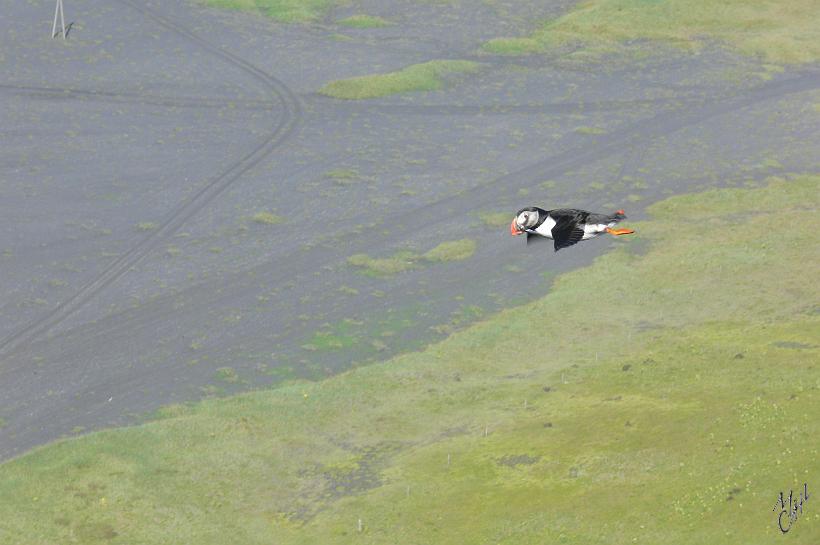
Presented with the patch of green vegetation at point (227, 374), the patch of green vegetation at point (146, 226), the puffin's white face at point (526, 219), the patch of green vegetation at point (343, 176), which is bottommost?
the patch of green vegetation at point (227, 374)

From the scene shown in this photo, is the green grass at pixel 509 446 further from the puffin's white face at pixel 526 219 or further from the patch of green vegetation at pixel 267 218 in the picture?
the patch of green vegetation at pixel 267 218

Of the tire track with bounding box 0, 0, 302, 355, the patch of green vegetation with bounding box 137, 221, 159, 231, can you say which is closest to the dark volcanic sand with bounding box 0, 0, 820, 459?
the tire track with bounding box 0, 0, 302, 355

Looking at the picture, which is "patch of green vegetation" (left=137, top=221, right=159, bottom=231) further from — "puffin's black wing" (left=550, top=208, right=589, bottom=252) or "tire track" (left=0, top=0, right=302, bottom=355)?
"puffin's black wing" (left=550, top=208, right=589, bottom=252)

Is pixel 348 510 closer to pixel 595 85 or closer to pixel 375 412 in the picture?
pixel 375 412

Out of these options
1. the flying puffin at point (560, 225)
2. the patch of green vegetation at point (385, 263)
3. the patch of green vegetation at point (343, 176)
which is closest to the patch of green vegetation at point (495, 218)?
the patch of green vegetation at point (385, 263)

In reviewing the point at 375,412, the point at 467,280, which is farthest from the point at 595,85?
the point at 375,412

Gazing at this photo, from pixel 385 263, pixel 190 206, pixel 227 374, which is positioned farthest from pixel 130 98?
pixel 227 374
